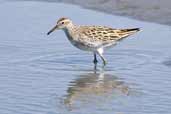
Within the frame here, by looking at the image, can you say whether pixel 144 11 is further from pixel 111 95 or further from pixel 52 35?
pixel 111 95

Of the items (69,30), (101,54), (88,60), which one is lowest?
(88,60)

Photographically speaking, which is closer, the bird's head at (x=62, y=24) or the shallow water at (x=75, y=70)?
the shallow water at (x=75, y=70)

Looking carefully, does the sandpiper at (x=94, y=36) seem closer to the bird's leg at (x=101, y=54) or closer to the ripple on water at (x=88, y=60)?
the bird's leg at (x=101, y=54)

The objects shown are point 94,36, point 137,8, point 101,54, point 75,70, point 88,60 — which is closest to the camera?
point 75,70

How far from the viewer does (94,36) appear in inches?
512

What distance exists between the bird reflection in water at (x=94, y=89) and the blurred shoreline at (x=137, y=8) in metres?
3.14

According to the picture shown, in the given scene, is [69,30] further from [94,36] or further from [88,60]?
[88,60]

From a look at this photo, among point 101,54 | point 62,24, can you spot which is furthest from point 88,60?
point 62,24

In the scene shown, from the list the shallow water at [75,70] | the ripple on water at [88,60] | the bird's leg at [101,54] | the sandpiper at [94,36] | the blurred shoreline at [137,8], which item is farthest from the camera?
the blurred shoreline at [137,8]

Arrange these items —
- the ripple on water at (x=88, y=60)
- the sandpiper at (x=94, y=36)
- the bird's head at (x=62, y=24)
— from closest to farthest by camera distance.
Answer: the ripple on water at (x=88, y=60) < the sandpiper at (x=94, y=36) < the bird's head at (x=62, y=24)

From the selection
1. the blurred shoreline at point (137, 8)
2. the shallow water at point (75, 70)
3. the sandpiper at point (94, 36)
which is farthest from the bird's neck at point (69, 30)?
the blurred shoreline at point (137, 8)

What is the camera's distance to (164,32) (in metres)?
13.8

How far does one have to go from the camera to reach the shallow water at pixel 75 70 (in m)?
10.0

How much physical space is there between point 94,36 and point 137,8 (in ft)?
8.78
